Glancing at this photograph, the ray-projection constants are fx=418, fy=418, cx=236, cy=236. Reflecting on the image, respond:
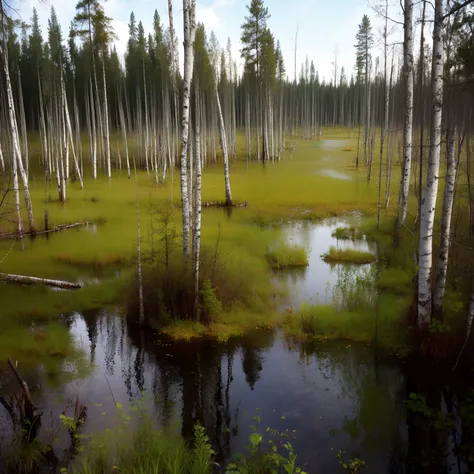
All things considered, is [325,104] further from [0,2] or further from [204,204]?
[0,2]

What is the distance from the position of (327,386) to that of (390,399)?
1194mm

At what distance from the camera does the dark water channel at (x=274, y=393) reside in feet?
21.8

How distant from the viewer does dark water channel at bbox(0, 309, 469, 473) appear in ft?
21.8

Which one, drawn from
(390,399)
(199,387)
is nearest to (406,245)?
(390,399)

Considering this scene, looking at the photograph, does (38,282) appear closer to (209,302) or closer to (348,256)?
(209,302)

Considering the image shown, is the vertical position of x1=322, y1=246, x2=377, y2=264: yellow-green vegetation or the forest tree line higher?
the forest tree line

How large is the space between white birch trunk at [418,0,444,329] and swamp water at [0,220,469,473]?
1479mm

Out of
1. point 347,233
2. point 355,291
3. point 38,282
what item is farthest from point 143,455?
point 347,233

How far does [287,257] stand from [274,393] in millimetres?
7920

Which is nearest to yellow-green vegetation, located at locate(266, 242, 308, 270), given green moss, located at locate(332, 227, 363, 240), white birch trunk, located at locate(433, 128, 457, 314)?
green moss, located at locate(332, 227, 363, 240)

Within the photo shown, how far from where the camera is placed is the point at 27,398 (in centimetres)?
670

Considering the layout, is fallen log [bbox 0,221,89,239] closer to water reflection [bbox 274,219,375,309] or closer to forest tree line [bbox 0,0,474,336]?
forest tree line [bbox 0,0,474,336]

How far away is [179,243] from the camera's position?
14406 mm

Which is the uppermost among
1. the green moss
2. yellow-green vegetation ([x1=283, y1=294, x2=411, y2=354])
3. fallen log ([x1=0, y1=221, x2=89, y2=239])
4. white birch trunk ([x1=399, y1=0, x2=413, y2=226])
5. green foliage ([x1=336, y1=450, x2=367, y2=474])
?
white birch trunk ([x1=399, y1=0, x2=413, y2=226])
